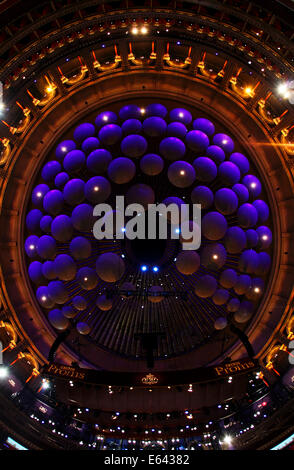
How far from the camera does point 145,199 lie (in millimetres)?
6383

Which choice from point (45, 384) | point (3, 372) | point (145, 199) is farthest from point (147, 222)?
point (45, 384)

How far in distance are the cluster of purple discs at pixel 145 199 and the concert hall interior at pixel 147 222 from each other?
0.14 ft

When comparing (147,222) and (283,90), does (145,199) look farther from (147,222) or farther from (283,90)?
(283,90)

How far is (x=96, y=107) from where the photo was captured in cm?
795

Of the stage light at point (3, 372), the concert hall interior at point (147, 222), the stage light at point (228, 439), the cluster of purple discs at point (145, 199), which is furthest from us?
the stage light at point (228, 439)

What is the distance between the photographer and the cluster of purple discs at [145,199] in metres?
6.43

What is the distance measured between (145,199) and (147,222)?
0.79 metres

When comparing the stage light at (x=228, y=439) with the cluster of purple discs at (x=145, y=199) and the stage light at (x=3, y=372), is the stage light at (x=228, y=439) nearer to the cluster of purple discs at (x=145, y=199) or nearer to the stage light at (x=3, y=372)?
the cluster of purple discs at (x=145, y=199)

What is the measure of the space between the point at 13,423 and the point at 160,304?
4.10 meters

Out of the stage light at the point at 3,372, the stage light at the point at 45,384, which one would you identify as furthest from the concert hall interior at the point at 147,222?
the stage light at the point at 3,372

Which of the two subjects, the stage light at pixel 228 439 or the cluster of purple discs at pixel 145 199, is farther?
the stage light at pixel 228 439

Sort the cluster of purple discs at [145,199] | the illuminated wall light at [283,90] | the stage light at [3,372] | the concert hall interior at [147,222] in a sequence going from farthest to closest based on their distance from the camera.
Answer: the stage light at [3,372] < the cluster of purple discs at [145,199] < the concert hall interior at [147,222] < the illuminated wall light at [283,90]

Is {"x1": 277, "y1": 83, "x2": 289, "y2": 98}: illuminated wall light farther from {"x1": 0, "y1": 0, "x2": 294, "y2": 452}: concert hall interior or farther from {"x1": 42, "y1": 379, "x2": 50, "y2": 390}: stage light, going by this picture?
{"x1": 42, "y1": 379, "x2": 50, "y2": 390}: stage light

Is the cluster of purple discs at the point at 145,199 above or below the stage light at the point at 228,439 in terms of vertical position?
above
